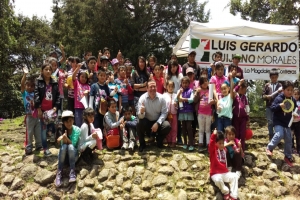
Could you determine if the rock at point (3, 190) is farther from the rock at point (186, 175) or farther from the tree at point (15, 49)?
the tree at point (15, 49)

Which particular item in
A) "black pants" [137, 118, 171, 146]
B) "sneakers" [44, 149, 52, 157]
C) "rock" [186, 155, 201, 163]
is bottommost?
"rock" [186, 155, 201, 163]

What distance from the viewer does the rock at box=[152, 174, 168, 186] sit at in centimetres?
526

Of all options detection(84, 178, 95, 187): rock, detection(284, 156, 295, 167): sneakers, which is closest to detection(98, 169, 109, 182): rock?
detection(84, 178, 95, 187): rock

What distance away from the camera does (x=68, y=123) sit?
207 inches

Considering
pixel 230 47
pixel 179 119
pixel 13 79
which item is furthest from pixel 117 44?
pixel 179 119

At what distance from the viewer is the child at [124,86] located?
673 centimetres

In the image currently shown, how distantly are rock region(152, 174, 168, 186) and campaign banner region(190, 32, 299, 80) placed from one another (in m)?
4.32

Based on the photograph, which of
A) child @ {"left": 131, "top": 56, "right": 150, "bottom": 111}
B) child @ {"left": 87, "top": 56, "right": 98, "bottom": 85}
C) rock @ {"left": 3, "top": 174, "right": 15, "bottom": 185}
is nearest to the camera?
rock @ {"left": 3, "top": 174, "right": 15, "bottom": 185}

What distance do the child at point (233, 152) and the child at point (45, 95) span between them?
3473 millimetres

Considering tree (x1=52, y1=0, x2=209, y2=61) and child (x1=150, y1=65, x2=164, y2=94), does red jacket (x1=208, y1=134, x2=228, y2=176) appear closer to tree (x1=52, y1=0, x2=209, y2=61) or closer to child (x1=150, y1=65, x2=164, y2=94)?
child (x1=150, y1=65, x2=164, y2=94)

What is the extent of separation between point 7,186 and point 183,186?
11.0 ft

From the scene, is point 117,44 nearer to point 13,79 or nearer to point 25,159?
point 13,79

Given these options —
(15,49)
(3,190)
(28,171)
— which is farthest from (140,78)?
(15,49)

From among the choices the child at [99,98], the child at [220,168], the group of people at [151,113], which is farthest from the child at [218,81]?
the child at [99,98]
